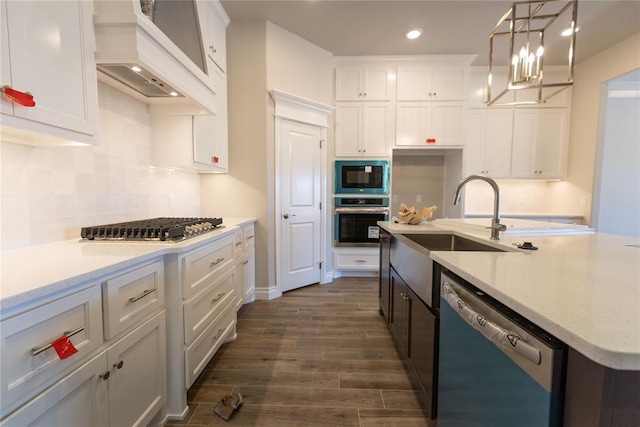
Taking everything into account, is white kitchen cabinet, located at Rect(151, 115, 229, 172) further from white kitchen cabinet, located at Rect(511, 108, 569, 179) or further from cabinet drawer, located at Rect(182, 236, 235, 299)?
white kitchen cabinet, located at Rect(511, 108, 569, 179)

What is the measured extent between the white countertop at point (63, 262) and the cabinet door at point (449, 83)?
3.67 metres

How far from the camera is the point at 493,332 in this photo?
744 mm

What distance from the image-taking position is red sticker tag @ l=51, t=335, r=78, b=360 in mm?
782

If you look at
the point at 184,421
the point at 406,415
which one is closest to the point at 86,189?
the point at 184,421

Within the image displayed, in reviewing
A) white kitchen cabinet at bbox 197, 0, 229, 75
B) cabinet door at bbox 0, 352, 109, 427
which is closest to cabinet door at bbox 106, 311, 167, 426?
cabinet door at bbox 0, 352, 109, 427

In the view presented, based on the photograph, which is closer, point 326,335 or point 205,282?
point 205,282

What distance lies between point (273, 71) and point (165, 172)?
64.5 inches

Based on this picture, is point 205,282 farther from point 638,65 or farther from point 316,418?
point 638,65

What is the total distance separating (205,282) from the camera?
5.33 ft

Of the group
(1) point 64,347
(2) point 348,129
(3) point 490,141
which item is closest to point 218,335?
(1) point 64,347

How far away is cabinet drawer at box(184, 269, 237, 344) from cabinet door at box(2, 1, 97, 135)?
38.7 inches

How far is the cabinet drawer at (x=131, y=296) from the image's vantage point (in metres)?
0.99

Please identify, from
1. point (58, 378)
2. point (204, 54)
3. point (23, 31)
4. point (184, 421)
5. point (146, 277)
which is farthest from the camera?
point (204, 54)

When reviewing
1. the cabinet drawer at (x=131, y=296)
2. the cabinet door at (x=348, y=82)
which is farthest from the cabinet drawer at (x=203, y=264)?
the cabinet door at (x=348, y=82)
